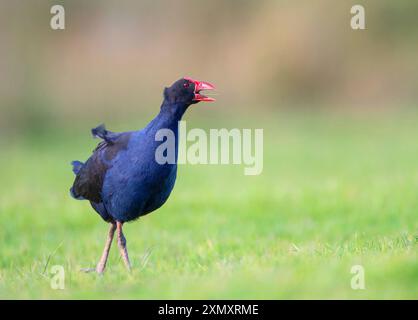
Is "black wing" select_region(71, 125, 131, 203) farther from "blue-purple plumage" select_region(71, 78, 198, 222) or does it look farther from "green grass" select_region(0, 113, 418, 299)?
"green grass" select_region(0, 113, 418, 299)

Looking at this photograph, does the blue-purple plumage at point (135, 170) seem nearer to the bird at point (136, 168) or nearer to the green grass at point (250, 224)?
the bird at point (136, 168)

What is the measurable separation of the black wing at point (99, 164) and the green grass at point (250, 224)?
2.30 feet

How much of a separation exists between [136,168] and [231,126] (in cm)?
1351

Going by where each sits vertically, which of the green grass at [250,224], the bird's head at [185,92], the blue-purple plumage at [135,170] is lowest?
the green grass at [250,224]

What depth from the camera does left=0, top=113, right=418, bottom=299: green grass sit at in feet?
18.4

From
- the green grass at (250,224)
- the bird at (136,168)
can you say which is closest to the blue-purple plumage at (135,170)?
the bird at (136,168)

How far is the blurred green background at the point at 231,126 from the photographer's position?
625 cm

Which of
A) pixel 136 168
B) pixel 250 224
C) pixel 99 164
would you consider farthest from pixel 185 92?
pixel 250 224

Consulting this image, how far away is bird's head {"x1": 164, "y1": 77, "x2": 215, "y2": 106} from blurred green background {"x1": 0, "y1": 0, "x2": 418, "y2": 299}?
1.39 meters

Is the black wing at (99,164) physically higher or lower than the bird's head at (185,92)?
lower

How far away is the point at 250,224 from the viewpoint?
10.2m

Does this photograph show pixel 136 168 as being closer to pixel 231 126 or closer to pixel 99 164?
pixel 99 164
